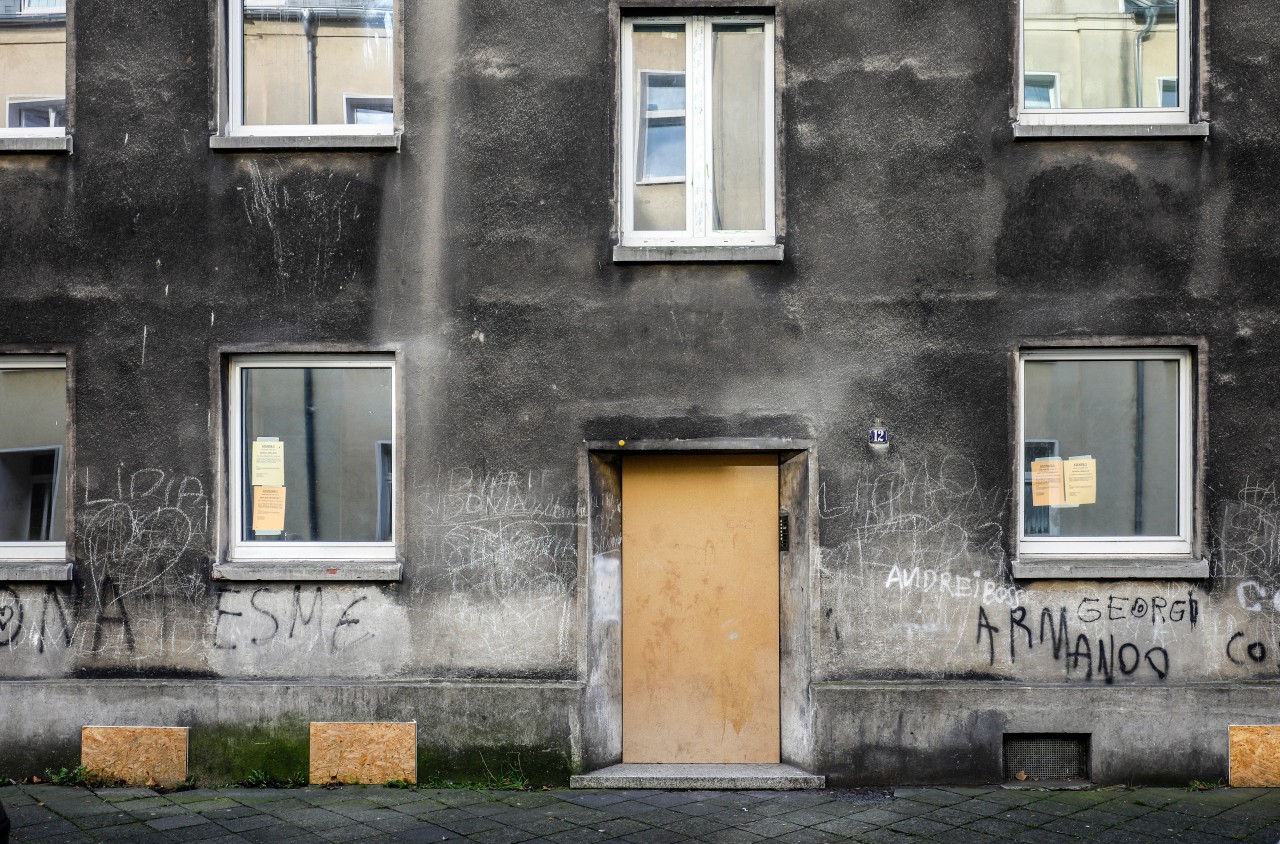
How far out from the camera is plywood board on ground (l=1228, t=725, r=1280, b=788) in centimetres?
661

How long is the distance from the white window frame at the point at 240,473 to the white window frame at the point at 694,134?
6.70 ft

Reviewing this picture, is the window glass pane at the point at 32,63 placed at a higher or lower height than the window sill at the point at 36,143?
higher

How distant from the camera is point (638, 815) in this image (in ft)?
20.3

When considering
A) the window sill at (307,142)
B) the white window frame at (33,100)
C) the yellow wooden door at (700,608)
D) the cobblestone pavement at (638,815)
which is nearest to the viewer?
the cobblestone pavement at (638,815)

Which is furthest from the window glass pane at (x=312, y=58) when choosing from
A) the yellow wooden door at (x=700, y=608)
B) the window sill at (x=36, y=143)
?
the yellow wooden door at (x=700, y=608)

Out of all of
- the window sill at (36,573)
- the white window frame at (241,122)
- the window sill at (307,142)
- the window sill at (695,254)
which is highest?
the white window frame at (241,122)

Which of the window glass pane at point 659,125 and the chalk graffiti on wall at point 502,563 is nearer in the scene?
the chalk graffiti on wall at point 502,563

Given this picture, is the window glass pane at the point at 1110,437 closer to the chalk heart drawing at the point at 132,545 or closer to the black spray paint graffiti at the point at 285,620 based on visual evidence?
the black spray paint graffiti at the point at 285,620

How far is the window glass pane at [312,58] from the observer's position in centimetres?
712

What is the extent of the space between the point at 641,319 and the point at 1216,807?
15.4 ft

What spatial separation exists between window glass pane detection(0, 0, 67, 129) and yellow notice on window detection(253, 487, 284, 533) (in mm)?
3008

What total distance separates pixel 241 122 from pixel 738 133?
346 centimetres

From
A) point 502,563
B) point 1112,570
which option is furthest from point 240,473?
point 1112,570

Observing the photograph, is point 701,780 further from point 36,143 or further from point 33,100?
point 33,100
